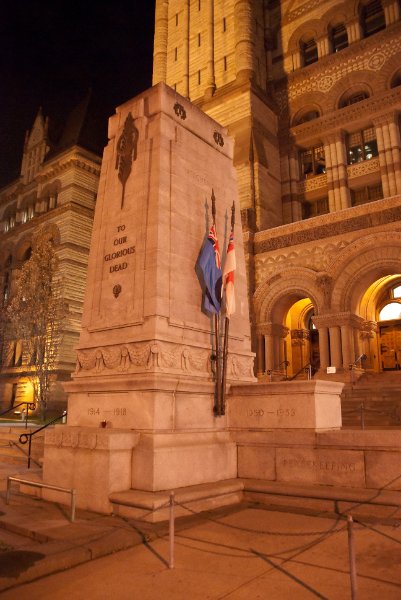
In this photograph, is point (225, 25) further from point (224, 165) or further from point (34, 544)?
point (34, 544)

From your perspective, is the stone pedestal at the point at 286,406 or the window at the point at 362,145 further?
the window at the point at 362,145

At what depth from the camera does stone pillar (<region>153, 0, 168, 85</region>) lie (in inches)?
1421

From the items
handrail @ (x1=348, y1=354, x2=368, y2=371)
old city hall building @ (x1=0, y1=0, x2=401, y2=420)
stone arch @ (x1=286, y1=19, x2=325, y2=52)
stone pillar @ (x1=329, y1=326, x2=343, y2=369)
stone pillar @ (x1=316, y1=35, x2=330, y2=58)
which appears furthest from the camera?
stone arch @ (x1=286, y1=19, x2=325, y2=52)

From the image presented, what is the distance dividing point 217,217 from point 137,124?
9.40ft

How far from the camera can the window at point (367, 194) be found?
90.7ft

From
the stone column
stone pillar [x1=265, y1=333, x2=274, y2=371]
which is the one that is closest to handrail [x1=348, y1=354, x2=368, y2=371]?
the stone column

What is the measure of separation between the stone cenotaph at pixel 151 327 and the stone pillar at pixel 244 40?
21.6m

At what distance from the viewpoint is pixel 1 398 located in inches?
1550

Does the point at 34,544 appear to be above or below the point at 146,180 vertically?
below

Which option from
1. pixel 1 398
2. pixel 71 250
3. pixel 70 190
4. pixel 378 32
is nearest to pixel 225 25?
pixel 378 32

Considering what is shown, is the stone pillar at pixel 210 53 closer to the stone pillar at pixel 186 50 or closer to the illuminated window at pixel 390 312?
the stone pillar at pixel 186 50

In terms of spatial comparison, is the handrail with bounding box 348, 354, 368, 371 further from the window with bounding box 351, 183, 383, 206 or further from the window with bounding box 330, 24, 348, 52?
the window with bounding box 330, 24, 348, 52

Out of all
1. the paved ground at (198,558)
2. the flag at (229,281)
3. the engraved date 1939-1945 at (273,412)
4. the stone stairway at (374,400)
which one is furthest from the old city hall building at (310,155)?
the paved ground at (198,558)

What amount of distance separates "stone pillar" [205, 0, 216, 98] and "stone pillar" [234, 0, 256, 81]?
202 centimetres
